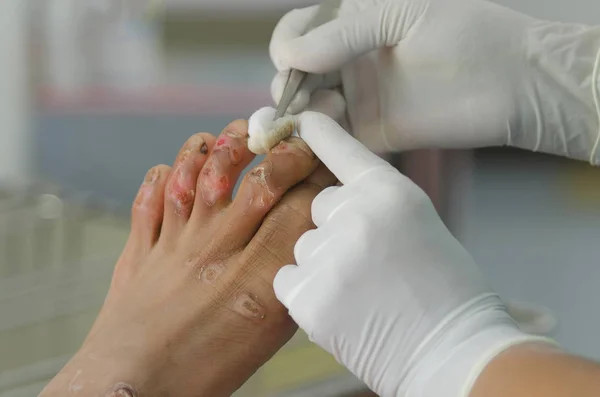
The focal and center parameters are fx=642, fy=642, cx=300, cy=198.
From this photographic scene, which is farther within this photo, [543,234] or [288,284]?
[543,234]

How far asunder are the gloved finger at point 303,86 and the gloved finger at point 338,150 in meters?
0.06

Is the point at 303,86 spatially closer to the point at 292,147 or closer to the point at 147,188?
the point at 292,147

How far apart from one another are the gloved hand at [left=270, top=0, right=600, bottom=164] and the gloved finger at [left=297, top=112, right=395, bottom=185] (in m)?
0.11

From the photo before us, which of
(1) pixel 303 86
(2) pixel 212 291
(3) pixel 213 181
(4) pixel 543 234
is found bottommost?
(4) pixel 543 234

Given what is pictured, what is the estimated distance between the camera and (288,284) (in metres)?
0.65

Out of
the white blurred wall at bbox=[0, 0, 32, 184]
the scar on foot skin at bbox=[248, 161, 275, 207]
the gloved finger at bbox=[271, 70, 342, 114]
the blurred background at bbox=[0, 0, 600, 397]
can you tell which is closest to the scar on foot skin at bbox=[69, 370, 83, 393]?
the scar on foot skin at bbox=[248, 161, 275, 207]

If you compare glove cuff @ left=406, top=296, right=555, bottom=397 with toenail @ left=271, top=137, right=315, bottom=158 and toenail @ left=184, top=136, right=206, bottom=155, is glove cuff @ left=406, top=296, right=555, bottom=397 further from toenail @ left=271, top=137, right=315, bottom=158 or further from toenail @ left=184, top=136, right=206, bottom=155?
toenail @ left=184, top=136, right=206, bottom=155

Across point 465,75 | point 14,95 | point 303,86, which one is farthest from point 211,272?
point 14,95

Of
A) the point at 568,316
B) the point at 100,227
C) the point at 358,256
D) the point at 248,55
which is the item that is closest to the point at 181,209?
the point at 358,256

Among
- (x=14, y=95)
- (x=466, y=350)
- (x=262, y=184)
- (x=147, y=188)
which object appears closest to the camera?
(x=466, y=350)

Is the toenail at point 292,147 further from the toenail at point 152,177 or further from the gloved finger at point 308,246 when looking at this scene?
the toenail at point 152,177

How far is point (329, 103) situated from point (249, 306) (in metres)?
0.29

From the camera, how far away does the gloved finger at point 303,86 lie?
798mm

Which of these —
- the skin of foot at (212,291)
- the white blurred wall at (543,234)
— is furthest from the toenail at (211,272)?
the white blurred wall at (543,234)
